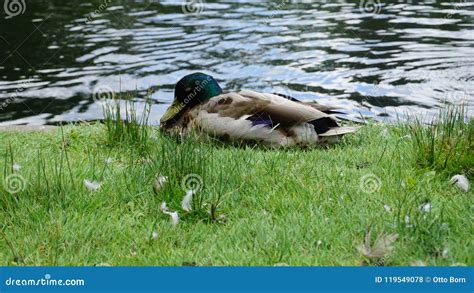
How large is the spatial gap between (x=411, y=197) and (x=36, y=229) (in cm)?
249

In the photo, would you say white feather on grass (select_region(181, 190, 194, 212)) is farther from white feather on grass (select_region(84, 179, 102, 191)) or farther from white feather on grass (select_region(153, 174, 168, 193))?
white feather on grass (select_region(84, 179, 102, 191))

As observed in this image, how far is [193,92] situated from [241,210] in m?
3.21

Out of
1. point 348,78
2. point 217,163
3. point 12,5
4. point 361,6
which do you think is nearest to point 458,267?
point 217,163

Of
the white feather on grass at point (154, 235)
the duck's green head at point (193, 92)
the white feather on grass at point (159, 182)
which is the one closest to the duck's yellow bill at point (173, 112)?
the duck's green head at point (193, 92)

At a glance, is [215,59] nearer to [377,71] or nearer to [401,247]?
[377,71]

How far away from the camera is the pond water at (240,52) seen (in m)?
11.4

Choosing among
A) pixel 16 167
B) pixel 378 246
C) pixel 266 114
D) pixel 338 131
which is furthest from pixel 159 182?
pixel 338 131

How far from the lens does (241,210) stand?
5164 millimetres

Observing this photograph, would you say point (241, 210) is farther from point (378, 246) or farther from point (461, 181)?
point (461, 181)

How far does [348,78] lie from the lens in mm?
12180

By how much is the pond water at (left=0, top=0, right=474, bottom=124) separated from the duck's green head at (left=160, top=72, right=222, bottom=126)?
4.65 ft

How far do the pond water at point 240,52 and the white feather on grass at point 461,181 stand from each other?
3.80 metres

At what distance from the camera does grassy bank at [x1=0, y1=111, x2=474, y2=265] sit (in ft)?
14.7

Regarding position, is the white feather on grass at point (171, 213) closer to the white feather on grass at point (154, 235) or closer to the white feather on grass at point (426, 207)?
the white feather on grass at point (154, 235)
